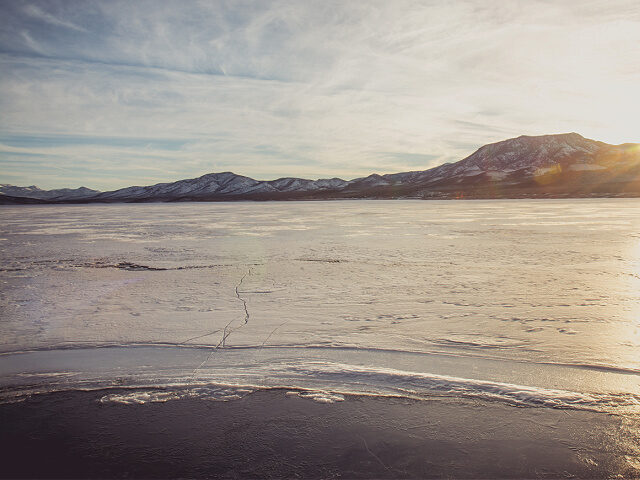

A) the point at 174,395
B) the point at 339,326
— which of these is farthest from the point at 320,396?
the point at 339,326

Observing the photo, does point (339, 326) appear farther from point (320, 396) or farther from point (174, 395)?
point (174, 395)

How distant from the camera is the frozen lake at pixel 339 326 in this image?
176 inches

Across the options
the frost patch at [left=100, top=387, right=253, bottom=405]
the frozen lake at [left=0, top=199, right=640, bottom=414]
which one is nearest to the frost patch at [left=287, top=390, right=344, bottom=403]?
the frozen lake at [left=0, top=199, right=640, bottom=414]

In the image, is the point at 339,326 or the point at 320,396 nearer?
the point at 320,396

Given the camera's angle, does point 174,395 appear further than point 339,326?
No

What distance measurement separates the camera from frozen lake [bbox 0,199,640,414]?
14.6 feet

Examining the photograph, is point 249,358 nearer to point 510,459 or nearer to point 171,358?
point 171,358

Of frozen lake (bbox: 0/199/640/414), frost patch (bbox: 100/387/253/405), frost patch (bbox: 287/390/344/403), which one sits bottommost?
frost patch (bbox: 287/390/344/403)

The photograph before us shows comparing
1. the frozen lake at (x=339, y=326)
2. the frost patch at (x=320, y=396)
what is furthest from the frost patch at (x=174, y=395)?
the frost patch at (x=320, y=396)

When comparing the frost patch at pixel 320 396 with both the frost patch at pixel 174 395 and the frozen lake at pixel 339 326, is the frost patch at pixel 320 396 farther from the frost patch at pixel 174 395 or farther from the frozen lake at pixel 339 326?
the frost patch at pixel 174 395

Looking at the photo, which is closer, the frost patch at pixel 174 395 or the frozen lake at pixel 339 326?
the frost patch at pixel 174 395

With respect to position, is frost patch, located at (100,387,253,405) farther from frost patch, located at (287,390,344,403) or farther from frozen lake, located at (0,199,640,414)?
frost patch, located at (287,390,344,403)

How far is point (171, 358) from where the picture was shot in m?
5.17

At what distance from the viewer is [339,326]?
6270mm
